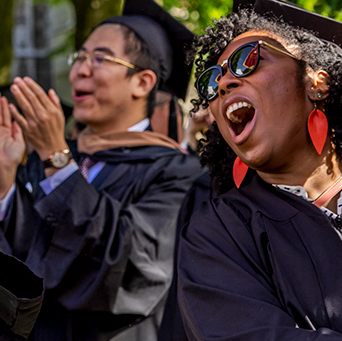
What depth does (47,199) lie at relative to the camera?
2885 millimetres

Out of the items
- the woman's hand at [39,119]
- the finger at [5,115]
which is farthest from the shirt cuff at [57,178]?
the finger at [5,115]

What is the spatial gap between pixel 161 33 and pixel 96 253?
1.63 meters

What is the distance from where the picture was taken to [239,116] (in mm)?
2043

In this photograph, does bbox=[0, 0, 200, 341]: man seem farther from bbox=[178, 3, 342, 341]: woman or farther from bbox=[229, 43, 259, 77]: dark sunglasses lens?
bbox=[229, 43, 259, 77]: dark sunglasses lens

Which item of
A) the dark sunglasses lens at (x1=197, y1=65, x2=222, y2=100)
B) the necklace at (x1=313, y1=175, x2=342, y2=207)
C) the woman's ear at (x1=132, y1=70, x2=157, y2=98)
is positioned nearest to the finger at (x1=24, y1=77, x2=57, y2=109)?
the woman's ear at (x1=132, y1=70, x2=157, y2=98)

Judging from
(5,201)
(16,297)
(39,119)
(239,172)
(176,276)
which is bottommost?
(5,201)

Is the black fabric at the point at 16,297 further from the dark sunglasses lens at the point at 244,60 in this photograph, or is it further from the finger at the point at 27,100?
the finger at the point at 27,100

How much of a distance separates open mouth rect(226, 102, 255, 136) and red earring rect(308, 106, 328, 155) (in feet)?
0.73

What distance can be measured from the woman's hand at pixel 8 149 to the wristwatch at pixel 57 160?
0.53ft

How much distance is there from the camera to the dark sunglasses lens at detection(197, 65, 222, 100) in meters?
2.10

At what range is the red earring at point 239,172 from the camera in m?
2.15

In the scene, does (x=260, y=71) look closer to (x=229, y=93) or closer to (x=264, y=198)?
(x=229, y=93)

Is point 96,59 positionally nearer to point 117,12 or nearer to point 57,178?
point 57,178

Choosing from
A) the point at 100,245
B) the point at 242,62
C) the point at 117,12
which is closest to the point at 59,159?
the point at 100,245
